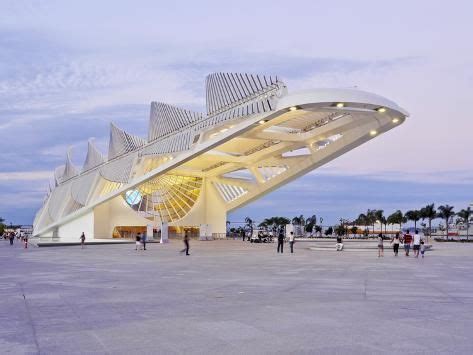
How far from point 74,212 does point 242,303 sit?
4367 centimetres

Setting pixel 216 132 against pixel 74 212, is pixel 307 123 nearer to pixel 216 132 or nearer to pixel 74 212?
pixel 216 132

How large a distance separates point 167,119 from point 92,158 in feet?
58.7

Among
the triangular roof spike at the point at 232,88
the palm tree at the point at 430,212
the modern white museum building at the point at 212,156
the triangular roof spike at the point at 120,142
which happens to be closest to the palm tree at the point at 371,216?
the palm tree at the point at 430,212

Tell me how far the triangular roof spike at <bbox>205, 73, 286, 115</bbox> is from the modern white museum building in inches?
2.4

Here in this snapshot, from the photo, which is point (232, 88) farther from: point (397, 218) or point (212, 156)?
point (397, 218)

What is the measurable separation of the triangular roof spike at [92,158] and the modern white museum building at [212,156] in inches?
5.2

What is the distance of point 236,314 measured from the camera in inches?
335

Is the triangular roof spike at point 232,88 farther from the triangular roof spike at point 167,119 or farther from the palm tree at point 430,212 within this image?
the palm tree at point 430,212

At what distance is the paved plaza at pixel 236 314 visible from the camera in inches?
250

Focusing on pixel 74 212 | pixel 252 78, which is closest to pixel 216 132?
pixel 252 78

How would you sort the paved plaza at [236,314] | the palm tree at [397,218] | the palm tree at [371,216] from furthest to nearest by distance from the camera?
the palm tree at [371,216], the palm tree at [397,218], the paved plaza at [236,314]

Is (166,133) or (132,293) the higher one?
(166,133)

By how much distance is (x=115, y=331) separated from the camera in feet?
23.5

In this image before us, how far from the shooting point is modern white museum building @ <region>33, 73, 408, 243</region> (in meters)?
32.1
